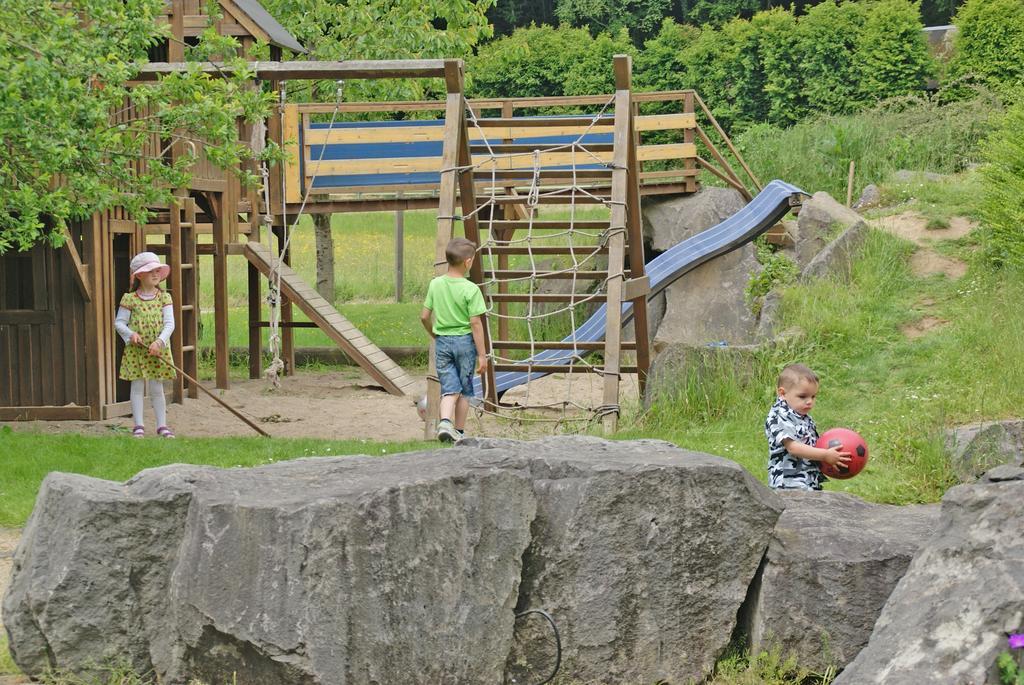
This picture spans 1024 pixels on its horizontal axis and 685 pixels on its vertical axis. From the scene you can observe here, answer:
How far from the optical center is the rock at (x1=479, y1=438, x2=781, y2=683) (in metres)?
5.01

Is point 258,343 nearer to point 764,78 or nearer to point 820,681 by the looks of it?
point 820,681

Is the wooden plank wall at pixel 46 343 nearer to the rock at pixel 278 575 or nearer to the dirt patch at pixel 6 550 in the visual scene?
the dirt patch at pixel 6 550

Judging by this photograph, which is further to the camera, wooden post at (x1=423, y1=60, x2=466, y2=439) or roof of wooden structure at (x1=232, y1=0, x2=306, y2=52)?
roof of wooden structure at (x1=232, y1=0, x2=306, y2=52)

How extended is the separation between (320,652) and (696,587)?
4.81ft

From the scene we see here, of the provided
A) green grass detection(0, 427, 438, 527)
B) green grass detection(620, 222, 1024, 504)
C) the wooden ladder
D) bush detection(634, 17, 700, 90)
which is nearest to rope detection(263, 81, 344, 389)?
the wooden ladder

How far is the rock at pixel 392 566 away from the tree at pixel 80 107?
14.2ft

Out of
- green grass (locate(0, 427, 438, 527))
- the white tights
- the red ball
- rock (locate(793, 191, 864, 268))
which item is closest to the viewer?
the red ball

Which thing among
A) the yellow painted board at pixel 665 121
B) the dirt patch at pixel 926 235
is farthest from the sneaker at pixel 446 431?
the yellow painted board at pixel 665 121

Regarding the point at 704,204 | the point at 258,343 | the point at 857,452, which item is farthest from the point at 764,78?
the point at 857,452

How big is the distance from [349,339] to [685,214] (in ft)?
19.7

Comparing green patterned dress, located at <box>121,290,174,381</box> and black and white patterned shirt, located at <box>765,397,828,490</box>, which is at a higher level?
green patterned dress, located at <box>121,290,174,381</box>

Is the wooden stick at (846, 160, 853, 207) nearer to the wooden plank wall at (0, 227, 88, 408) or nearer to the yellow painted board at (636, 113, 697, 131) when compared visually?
the yellow painted board at (636, 113, 697, 131)

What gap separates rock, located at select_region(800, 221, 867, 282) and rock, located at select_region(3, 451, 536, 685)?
854cm

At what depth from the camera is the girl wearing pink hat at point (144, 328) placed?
1069 cm
